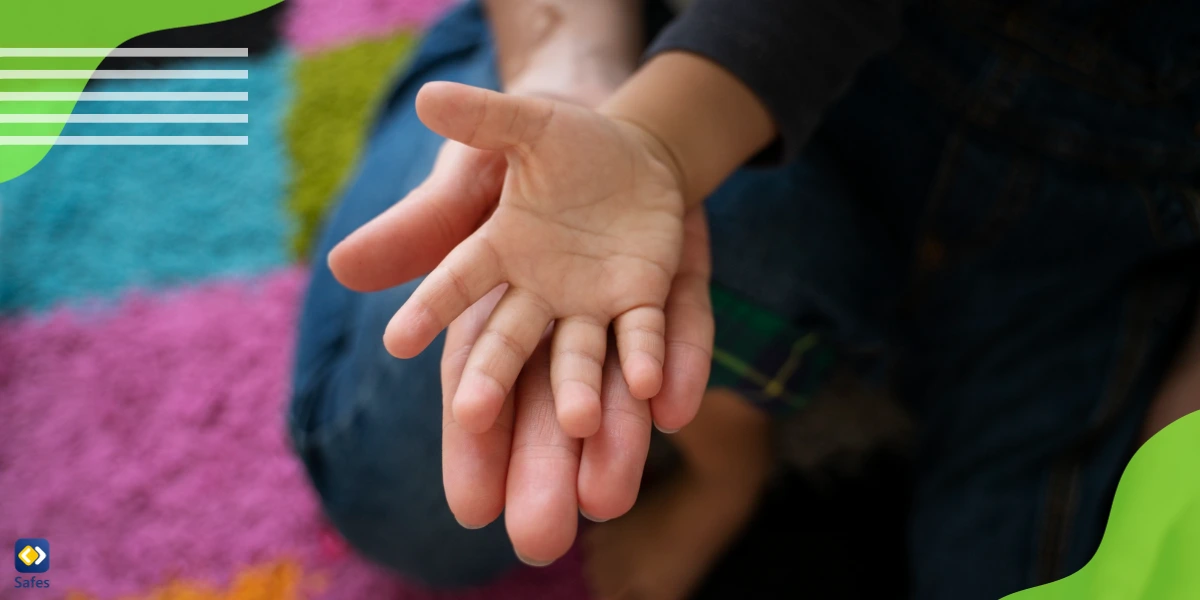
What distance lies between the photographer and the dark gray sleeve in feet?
1.59

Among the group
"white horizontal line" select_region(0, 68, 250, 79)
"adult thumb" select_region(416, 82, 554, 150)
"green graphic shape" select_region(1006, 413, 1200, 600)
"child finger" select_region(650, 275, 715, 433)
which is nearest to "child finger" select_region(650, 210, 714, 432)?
"child finger" select_region(650, 275, 715, 433)

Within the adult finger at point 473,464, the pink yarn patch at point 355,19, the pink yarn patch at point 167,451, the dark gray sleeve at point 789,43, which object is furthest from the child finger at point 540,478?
the pink yarn patch at point 355,19

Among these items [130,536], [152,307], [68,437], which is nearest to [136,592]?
[130,536]

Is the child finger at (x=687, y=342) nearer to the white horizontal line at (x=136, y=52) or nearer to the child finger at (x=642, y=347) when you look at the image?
the child finger at (x=642, y=347)

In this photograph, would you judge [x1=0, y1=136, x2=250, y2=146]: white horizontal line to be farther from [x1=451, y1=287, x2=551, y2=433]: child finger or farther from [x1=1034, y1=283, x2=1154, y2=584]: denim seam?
[x1=1034, y1=283, x2=1154, y2=584]: denim seam

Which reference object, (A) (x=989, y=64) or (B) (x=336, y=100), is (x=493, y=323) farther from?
(B) (x=336, y=100)

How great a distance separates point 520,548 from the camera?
346mm

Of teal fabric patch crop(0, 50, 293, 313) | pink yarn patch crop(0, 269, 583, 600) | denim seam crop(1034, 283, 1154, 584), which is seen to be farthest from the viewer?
teal fabric patch crop(0, 50, 293, 313)

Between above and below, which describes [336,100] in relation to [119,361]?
above

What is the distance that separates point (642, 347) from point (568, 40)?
1.08ft

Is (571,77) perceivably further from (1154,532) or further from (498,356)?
(1154,532)

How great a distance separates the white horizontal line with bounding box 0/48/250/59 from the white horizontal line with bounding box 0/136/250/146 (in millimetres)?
49

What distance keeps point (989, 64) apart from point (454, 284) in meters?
0.39

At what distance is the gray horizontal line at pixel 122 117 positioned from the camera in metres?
0.44
